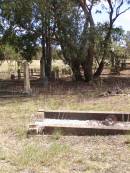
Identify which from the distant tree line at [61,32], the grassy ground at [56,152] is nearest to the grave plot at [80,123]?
the grassy ground at [56,152]

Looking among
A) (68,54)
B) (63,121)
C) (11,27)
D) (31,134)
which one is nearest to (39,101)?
(63,121)

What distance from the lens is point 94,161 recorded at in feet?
23.5

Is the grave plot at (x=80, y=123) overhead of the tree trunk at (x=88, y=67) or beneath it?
beneath

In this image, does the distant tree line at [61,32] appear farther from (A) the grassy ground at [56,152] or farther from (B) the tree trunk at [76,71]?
(A) the grassy ground at [56,152]

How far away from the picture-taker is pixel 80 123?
397 inches

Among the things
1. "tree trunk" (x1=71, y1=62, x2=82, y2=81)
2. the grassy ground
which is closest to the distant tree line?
"tree trunk" (x1=71, y1=62, x2=82, y2=81)

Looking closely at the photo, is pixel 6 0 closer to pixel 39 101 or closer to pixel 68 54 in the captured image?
pixel 68 54

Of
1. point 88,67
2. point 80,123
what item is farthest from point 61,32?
point 80,123

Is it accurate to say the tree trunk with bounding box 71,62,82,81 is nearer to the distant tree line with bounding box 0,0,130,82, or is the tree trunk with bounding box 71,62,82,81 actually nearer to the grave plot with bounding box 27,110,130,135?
the distant tree line with bounding box 0,0,130,82

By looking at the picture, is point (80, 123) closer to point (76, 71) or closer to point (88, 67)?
point (88, 67)

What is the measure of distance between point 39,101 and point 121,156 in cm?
826

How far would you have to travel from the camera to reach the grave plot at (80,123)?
912 centimetres

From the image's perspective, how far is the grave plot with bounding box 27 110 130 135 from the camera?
912cm

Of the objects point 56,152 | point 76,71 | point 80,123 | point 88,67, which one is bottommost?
point 56,152
